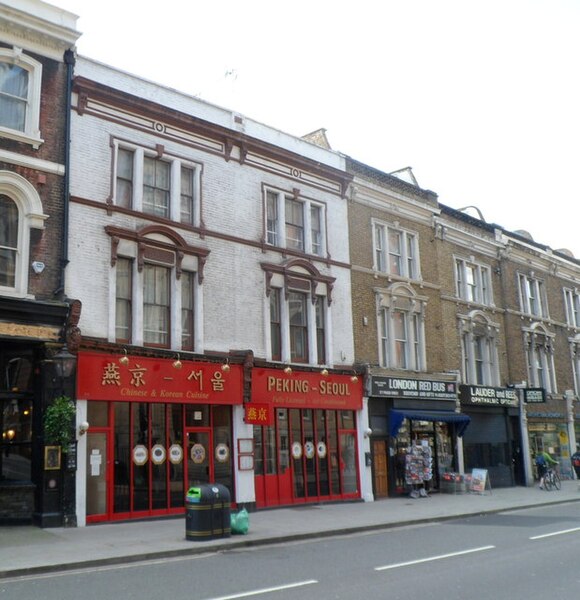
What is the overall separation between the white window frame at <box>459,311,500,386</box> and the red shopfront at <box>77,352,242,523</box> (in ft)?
43.2

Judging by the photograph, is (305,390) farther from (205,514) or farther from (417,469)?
(205,514)

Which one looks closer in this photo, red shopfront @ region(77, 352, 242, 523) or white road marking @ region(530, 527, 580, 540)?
white road marking @ region(530, 527, 580, 540)

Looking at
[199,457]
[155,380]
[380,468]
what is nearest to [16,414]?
[155,380]

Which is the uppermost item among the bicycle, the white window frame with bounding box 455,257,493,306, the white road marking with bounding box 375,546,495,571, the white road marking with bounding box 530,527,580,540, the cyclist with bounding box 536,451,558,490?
the white window frame with bounding box 455,257,493,306

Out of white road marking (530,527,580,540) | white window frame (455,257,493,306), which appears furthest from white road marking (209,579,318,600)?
white window frame (455,257,493,306)

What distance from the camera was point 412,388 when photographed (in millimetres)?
25969

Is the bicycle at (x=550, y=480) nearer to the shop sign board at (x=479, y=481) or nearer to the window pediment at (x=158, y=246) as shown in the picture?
the shop sign board at (x=479, y=481)

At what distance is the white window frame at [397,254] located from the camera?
2675cm

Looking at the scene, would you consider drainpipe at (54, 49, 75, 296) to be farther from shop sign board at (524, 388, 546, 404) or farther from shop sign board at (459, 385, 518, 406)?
shop sign board at (524, 388, 546, 404)

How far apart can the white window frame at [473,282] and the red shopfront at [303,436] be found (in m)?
8.87

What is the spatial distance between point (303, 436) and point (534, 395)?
13863 mm

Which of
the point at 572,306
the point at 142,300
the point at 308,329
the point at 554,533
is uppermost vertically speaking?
the point at 572,306

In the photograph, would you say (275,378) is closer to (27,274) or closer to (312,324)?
(312,324)

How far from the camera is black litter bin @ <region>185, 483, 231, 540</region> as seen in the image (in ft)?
46.6
